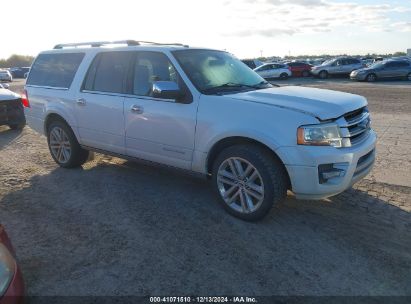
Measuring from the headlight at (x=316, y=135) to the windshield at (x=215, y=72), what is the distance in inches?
48.3

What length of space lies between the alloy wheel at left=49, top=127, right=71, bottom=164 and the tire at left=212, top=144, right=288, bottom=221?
3.02 m

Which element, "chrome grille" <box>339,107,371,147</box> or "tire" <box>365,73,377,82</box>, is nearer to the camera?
"chrome grille" <box>339,107,371,147</box>

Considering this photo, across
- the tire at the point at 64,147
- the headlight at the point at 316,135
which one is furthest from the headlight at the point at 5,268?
the tire at the point at 64,147

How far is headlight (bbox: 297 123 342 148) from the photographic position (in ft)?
12.2

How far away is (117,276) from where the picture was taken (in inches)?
128

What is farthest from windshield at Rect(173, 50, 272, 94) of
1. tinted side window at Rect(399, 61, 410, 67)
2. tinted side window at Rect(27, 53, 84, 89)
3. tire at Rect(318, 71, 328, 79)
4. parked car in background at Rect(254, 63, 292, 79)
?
tire at Rect(318, 71, 328, 79)

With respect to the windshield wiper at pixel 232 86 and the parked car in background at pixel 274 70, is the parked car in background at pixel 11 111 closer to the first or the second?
the windshield wiper at pixel 232 86

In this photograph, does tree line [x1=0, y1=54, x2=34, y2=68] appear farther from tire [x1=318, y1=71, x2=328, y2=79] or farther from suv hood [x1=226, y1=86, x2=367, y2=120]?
suv hood [x1=226, y1=86, x2=367, y2=120]

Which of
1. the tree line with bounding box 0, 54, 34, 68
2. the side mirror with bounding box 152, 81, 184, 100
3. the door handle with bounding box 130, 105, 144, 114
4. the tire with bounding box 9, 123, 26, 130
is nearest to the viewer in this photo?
the side mirror with bounding box 152, 81, 184, 100

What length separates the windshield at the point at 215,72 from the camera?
4.59 m

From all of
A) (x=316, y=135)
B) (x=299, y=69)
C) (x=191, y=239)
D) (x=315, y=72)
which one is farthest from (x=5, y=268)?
(x=299, y=69)

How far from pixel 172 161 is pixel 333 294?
8.22 ft

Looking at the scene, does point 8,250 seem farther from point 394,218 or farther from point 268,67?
point 268,67

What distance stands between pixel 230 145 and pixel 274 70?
28.9m
